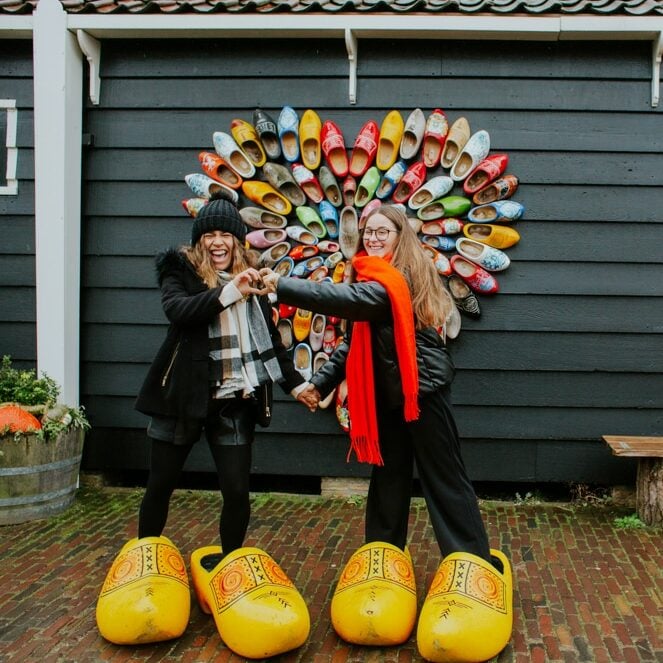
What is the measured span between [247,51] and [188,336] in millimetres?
2557

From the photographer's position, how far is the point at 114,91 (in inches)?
187

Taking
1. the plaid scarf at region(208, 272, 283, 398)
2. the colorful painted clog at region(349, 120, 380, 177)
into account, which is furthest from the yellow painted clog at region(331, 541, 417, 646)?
the colorful painted clog at region(349, 120, 380, 177)

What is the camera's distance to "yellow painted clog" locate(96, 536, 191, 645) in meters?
2.64

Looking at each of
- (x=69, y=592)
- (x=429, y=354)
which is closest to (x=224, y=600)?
(x=69, y=592)

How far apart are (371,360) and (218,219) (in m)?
0.85

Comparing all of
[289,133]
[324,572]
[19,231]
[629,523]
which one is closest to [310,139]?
[289,133]

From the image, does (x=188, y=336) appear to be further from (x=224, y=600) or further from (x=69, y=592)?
(x=69, y=592)

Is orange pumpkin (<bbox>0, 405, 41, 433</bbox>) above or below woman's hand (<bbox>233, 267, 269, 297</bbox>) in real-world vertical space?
below

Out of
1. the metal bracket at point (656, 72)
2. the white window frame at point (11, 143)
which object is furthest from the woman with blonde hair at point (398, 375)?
the white window frame at point (11, 143)

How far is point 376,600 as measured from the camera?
266cm

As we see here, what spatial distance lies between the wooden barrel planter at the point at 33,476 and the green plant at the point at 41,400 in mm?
59

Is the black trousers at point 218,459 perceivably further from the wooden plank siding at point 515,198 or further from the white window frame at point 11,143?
the white window frame at point 11,143

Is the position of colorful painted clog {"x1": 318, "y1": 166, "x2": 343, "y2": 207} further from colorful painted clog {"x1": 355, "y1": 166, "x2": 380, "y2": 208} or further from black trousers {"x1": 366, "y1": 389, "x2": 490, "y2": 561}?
black trousers {"x1": 366, "y1": 389, "x2": 490, "y2": 561}

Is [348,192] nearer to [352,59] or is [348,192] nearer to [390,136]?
[390,136]
